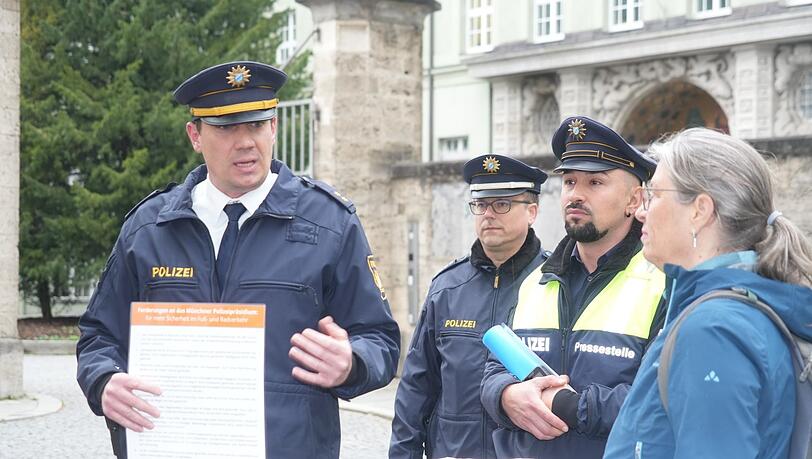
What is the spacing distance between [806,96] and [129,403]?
29191mm

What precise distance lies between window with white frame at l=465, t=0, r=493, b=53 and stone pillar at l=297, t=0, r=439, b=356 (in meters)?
25.2

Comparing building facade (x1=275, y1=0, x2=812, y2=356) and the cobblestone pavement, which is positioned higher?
building facade (x1=275, y1=0, x2=812, y2=356)

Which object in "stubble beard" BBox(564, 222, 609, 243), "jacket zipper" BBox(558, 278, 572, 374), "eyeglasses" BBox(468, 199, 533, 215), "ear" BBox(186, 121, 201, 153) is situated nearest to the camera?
"ear" BBox(186, 121, 201, 153)

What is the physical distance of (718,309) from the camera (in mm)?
2652

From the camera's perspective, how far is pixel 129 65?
75.3 ft

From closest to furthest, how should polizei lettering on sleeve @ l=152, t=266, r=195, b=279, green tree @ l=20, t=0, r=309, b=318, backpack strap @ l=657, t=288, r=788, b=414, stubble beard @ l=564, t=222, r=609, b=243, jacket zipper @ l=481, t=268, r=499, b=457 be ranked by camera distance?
backpack strap @ l=657, t=288, r=788, b=414 < polizei lettering on sleeve @ l=152, t=266, r=195, b=279 < stubble beard @ l=564, t=222, r=609, b=243 < jacket zipper @ l=481, t=268, r=499, b=457 < green tree @ l=20, t=0, r=309, b=318

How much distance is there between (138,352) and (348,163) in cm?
1017

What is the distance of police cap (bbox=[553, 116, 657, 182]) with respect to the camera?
4602 millimetres

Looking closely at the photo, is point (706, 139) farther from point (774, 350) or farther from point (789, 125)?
point (789, 125)

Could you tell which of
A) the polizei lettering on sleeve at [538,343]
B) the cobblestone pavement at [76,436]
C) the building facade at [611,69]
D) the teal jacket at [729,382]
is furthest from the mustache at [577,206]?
the building facade at [611,69]

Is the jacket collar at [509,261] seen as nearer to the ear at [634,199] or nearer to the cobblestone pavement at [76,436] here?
the ear at [634,199]

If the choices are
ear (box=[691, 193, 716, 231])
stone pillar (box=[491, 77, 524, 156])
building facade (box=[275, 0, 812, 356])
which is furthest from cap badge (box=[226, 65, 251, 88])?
stone pillar (box=[491, 77, 524, 156])

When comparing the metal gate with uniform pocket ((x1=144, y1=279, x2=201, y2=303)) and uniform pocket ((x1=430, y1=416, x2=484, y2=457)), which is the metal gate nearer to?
uniform pocket ((x1=430, y1=416, x2=484, y2=457))

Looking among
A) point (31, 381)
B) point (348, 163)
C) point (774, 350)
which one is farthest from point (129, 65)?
point (774, 350)
